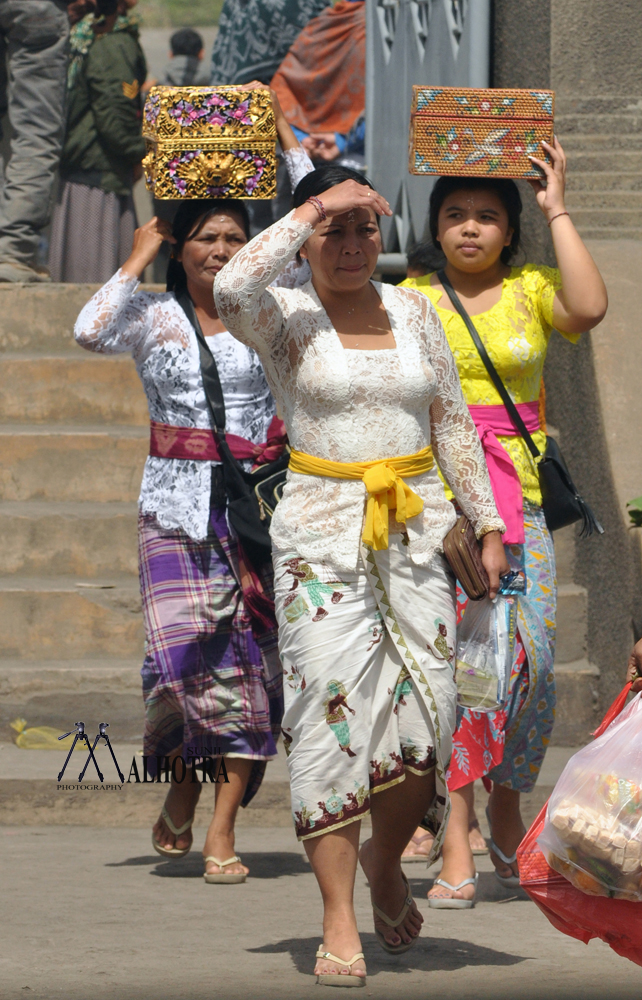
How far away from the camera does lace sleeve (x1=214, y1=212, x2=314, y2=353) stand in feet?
12.8

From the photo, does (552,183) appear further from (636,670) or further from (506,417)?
(636,670)

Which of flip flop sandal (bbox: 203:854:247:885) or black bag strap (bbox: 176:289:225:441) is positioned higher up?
black bag strap (bbox: 176:289:225:441)

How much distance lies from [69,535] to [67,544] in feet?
0.13

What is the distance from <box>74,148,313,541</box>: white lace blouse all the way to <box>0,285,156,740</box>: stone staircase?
1448mm

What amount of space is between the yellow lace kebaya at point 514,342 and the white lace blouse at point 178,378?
63 centimetres

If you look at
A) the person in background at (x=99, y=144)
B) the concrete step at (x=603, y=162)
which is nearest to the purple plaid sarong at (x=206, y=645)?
the concrete step at (x=603, y=162)

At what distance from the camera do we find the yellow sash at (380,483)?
3883 millimetres

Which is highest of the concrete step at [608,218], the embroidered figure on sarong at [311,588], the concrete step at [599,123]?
the concrete step at [599,123]

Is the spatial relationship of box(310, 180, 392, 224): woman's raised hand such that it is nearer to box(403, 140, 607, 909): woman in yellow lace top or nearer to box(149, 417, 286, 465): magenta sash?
box(403, 140, 607, 909): woman in yellow lace top

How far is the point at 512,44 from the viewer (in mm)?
7582

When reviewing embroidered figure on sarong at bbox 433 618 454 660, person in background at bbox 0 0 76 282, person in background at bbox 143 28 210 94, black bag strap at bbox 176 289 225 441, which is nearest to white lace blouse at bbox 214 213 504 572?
embroidered figure on sarong at bbox 433 618 454 660

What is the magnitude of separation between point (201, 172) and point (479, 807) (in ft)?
8.51

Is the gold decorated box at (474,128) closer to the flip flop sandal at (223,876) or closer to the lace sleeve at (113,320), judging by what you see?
the lace sleeve at (113,320)

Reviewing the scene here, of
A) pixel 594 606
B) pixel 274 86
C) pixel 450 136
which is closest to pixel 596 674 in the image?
pixel 594 606
